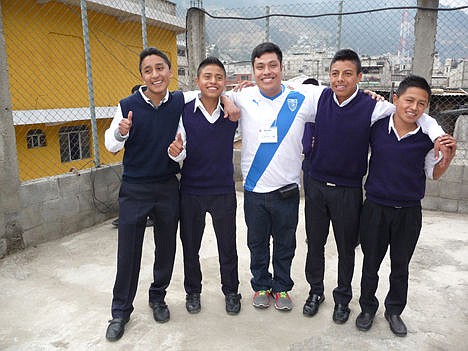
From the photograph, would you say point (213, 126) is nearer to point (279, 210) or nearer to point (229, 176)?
point (229, 176)

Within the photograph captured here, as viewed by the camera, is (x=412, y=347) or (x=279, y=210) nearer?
(x=412, y=347)

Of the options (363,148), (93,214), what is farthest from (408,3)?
(93,214)

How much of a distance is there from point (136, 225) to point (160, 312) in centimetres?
69

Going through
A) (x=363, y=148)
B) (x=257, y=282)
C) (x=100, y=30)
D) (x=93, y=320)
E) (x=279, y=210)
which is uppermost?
(x=100, y=30)

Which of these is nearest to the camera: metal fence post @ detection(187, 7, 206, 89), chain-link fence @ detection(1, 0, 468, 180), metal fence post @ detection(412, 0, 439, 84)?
metal fence post @ detection(412, 0, 439, 84)

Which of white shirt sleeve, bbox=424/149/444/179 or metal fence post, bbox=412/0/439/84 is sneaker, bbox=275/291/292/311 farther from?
metal fence post, bbox=412/0/439/84

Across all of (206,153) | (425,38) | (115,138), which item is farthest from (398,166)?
(425,38)

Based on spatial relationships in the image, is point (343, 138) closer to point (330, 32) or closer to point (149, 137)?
point (149, 137)

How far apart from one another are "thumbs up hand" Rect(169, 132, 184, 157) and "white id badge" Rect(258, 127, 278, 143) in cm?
56

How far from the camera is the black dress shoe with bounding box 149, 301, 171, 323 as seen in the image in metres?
2.77

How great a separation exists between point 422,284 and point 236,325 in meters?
1.72

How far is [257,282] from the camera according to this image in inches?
117

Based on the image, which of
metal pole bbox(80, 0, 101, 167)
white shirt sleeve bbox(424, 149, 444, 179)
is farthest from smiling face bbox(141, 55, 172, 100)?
metal pole bbox(80, 0, 101, 167)

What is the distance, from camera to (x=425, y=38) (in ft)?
15.9
